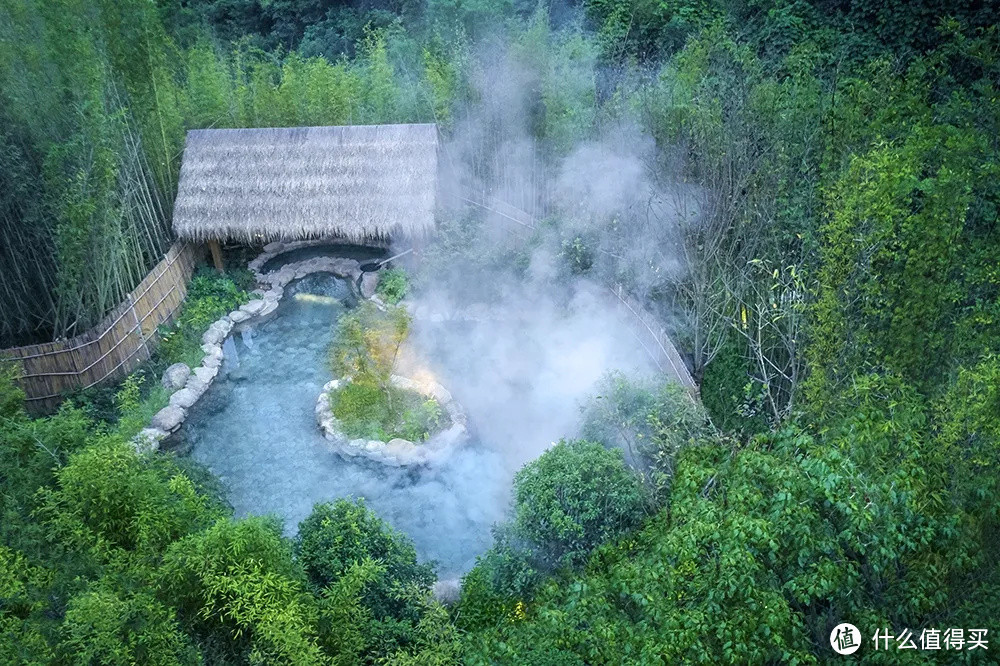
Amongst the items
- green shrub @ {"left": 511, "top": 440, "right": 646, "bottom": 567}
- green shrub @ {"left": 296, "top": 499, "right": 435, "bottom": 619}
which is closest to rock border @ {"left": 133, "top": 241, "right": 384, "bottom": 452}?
green shrub @ {"left": 296, "top": 499, "right": 435, "bottom": 619}

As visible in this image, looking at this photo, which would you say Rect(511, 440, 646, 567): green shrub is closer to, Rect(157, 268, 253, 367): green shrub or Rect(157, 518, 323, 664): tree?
Rect(157, 518, 323, 664): tree

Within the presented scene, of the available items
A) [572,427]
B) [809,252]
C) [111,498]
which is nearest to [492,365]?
[572,427]

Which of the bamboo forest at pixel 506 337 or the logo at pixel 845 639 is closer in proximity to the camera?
the logo at pixel 845 639

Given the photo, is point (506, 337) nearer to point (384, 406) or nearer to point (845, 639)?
point (384, 406)

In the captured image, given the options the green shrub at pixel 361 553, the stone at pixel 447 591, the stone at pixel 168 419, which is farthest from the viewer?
the stone at pixel 168 419

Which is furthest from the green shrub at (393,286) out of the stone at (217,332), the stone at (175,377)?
the stone at (175,377)

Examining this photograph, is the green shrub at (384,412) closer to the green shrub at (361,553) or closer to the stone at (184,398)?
the stone at (184,398)

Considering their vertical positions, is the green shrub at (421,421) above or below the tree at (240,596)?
below

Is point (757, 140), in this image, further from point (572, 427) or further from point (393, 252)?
point (393, 252)
